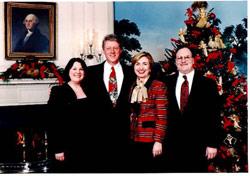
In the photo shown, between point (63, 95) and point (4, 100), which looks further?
point (4, 100)

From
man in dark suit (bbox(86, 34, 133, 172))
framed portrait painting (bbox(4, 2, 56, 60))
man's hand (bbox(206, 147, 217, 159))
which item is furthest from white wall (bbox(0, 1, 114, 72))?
man's hand (bbox(206, 147, 217, 159))

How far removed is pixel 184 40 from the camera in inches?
142

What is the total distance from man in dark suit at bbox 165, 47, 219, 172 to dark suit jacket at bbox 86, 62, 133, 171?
0.38 metres

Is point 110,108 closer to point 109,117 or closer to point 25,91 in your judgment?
point 109,117

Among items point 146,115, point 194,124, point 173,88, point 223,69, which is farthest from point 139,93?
point 223,69

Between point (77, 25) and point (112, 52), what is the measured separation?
0.44 m

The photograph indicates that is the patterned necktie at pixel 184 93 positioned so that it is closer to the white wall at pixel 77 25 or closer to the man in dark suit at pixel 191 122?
the man in dark suit at pixel 191 122

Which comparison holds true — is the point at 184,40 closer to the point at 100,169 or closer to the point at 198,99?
the point at 198,99

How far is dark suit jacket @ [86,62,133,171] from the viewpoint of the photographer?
11.6ft

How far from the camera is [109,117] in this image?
354 centimetres

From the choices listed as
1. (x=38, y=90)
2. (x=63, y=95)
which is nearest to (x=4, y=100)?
(x=38, y=90)

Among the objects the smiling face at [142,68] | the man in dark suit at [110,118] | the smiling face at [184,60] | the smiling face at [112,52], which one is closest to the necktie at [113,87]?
the man in dark suit at [110,118]

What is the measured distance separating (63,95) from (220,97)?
4.60 feet

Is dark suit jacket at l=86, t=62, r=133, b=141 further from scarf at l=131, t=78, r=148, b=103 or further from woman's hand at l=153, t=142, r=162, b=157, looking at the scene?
woman's hand at l=153, t=142, r=162, b=157
